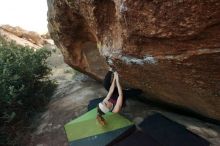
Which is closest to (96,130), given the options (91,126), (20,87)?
(91,126)

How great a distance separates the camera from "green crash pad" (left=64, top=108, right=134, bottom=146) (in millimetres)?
6211

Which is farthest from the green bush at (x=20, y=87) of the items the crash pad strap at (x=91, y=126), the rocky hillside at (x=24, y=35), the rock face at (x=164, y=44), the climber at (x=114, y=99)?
the rocky hillside at (x=24, y=35)

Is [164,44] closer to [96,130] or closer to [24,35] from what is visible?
[96,130]

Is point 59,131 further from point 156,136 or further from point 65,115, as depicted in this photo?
point 156,136

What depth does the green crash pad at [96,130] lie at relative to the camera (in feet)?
20.4

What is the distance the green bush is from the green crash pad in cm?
145

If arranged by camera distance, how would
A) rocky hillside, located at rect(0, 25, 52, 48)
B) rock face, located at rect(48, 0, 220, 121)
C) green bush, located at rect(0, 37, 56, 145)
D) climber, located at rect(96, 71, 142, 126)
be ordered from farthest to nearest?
rocky hillside, located at rect(0, 25, 52, 48) → green bush, located at rect(0, 37, 56, 145) → climber, located at rect(96, 71, 142, 126) → rock face, located at rect(48, 0, 220, 121)

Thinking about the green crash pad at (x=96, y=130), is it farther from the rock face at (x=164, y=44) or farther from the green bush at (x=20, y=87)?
the green bush at (x=20, y=87)

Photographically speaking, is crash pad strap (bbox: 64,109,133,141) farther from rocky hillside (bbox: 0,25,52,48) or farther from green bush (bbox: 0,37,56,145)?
rocky hillside (bbox: 0,25,52,48)

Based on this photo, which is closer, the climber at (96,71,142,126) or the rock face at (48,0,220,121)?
the rock face at (48,0,220,121)

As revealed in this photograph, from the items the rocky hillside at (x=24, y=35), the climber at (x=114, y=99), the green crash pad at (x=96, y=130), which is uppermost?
the rocky hillside at (x=24, y=35)

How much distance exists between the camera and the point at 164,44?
4.05 metres

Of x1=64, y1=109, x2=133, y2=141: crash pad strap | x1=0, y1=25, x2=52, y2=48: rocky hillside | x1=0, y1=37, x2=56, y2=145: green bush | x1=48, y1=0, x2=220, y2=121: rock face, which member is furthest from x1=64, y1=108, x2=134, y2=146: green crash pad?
x1=0, y1=25, x2=52, y2=48: rocky hillside

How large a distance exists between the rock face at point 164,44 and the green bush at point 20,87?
7.76 feet
